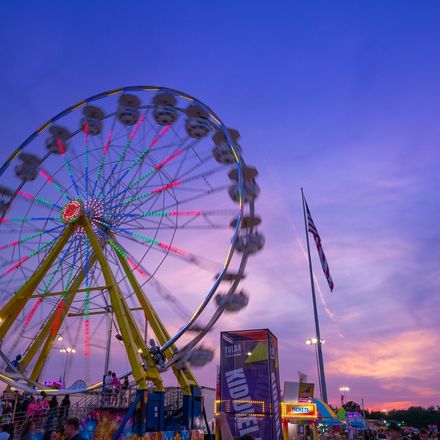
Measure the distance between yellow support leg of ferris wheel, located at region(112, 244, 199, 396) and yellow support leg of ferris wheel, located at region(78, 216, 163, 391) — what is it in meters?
1.43

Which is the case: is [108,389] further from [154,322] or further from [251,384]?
[251,384]

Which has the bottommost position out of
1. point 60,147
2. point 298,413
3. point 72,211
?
point 298,413

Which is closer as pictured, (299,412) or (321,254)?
(299,412)

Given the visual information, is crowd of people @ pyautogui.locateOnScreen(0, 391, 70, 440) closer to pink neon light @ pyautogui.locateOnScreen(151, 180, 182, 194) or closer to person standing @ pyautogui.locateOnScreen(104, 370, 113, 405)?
person standing @ pyautogui.locateOnScreen(104, 370, 113, 405)

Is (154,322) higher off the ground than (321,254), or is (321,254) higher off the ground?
(321,254)

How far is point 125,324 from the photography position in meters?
16.2

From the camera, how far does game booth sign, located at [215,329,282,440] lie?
51.4 ft

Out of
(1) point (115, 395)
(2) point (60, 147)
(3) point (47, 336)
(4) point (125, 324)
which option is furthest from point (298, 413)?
(2) point (60, 147)

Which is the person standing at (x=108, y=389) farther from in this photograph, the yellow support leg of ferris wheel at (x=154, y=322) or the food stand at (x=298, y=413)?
the food stand at (x=298, y=413)

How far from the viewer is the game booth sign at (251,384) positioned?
15656 mm

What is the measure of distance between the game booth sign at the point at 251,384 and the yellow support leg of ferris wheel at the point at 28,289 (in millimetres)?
7976

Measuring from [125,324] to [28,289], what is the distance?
5.74 metres

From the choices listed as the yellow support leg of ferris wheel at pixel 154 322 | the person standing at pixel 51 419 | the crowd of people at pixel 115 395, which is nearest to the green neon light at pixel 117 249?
the yellow support leg of ferris wheel at pixel 154 322

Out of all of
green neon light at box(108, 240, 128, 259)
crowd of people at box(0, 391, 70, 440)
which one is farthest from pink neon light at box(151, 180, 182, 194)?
crowd of people at box(0, 391, 70, 440)
